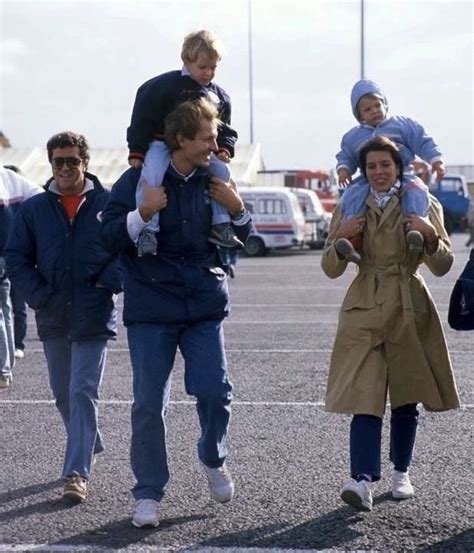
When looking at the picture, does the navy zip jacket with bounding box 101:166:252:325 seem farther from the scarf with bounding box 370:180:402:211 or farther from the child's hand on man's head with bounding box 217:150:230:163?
the scarf with bounding box 370:180:402:211

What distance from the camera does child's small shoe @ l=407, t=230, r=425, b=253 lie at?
5.71 meters

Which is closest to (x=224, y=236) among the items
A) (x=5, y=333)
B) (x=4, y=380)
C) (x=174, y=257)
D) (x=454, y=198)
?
(x=174, y=257)

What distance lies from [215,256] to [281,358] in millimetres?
5760

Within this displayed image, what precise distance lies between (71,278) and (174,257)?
0.95 meters

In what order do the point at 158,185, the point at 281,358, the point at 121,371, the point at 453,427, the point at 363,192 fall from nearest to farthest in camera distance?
1. the point at 158,185
2. the point at 363,192
3. the point at 453,427
4. the point at 121,371
5. the point at 281,358

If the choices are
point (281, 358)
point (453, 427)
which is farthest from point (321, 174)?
point (453, 427)

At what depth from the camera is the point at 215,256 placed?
19.4 ft

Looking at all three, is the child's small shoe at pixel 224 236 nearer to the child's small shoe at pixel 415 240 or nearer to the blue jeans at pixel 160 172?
the blue jeans at pixel 160 172

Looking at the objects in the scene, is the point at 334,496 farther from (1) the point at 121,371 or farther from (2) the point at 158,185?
(1) the point at 121,371

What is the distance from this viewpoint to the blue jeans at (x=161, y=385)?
18.8 ft

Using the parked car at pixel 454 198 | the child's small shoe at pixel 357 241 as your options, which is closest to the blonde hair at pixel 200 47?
the child's small shoe at pixel 357 241

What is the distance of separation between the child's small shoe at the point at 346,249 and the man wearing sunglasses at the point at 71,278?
→ 1252mm

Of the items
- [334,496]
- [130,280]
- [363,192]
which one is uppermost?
[363,192]

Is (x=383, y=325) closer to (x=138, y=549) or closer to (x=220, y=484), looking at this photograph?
(x=220, y=484)
